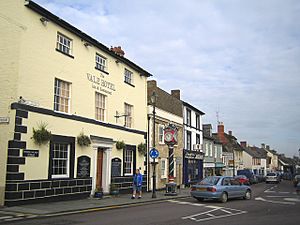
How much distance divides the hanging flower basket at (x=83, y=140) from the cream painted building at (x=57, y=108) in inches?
7.2

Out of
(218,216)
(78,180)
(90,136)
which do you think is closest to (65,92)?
(90,136)

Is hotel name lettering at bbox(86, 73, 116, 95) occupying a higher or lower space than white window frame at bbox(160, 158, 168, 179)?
higher

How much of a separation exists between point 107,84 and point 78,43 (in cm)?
345

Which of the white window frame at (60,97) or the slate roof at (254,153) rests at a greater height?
the white window frame at (60,97)

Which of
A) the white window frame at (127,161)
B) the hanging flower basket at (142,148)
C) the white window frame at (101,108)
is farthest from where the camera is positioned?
the hanging flower basket at (142,148)

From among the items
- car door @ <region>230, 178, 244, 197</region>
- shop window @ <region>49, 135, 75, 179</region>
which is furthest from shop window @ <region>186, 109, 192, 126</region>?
shop window @ <region>49, 135, 75, 179</region>

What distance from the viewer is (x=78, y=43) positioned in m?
19.1

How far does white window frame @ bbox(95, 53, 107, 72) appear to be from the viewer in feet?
68.2

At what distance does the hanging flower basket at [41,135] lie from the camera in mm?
15365

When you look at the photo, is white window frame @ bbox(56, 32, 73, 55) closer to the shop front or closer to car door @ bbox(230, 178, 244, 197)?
car door @ bbox(230, 178, 244, 197)

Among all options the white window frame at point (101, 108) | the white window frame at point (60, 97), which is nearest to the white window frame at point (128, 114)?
the white window frame at point (101, 108)

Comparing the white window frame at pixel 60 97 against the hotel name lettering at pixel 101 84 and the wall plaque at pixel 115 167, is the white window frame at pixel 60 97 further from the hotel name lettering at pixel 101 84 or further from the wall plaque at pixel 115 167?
the wall plaque at pixel 115 167

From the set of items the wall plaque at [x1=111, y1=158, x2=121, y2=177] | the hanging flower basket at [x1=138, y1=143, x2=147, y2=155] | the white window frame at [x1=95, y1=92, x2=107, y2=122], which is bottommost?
the wall plaque at [x1=111, y1=158, x2=121, y2=177]

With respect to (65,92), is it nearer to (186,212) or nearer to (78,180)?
(78,180)
